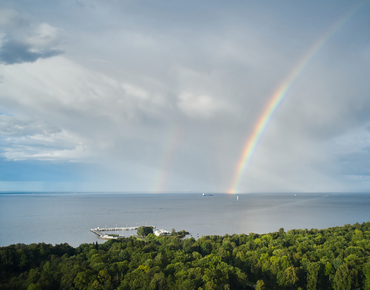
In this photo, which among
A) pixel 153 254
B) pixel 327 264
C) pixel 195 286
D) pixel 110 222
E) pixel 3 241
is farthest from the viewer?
pixel 110 222

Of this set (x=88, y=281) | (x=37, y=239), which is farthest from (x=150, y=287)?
(x=37, y=239)

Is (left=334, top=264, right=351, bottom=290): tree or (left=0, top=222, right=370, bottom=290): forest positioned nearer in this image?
(left=0, top=222, right=370, bottom=290): forest

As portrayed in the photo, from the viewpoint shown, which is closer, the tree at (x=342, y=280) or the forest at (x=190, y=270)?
the forest at (x=190, y=270)

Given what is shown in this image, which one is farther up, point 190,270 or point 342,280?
point 190,270

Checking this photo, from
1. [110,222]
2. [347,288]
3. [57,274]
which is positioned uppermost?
[57,274]

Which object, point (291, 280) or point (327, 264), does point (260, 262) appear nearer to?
point (291, 280)

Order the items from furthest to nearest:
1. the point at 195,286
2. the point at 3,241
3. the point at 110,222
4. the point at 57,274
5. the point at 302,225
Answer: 1. the point at 110,222
2. the point at 302,225
3. the point at 3,241
4. the point at 57,274
5. the point at 195,286

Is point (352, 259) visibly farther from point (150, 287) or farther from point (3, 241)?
point (3, 241)

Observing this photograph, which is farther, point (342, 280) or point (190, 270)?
point (342, 280)

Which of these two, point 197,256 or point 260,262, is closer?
point 260,262

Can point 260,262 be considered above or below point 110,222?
Answer: above
